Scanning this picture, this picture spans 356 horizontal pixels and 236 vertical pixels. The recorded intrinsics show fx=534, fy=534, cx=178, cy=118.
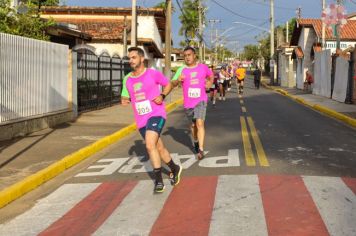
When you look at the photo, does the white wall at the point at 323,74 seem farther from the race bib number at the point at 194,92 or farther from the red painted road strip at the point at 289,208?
the red painted road strip at the point at 289,208

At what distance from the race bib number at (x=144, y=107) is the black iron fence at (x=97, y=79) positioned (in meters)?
11.3

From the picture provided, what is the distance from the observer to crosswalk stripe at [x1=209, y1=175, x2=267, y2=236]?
5098 millimetres

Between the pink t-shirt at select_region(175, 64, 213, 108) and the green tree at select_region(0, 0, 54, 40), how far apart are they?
299 inches

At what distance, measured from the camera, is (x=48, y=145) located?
1076cm

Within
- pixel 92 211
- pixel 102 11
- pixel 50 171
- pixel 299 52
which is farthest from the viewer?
pixel 299 52

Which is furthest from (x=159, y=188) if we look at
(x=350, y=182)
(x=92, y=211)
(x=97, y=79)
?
(x=97, y=79)

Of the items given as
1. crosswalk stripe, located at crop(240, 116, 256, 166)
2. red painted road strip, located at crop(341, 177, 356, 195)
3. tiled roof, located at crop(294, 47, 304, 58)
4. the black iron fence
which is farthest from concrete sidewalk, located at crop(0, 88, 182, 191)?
tiled roof, located at crop(294, 47, 304, 58)

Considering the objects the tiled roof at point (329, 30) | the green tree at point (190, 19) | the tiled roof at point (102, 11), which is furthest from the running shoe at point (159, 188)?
the green tree at point (190, 19)

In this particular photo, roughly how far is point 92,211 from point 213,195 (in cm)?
147

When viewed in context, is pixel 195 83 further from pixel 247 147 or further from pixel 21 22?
pixel 21 22

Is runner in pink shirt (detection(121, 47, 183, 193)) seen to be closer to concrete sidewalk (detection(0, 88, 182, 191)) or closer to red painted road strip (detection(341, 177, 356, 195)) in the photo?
concrete sidewalk (detection(0, 88, 182, 191))

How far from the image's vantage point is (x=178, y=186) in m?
7.21

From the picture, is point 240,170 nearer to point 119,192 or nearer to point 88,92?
point 119,192

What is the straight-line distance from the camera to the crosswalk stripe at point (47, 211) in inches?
217
